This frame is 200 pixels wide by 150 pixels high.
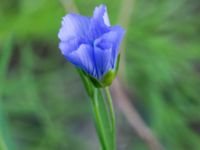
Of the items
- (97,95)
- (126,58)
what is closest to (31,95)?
(126,58)

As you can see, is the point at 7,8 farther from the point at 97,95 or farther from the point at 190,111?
the point at 97,95

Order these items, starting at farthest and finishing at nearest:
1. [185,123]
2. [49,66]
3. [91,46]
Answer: [49,66] < [185,123] < [91,46]

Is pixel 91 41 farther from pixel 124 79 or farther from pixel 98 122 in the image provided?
pixel 124 79

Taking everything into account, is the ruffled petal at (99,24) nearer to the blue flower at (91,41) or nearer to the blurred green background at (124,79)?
the blue flower at (91,41)

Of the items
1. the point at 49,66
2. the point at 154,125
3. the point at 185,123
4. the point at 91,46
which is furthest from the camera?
the point at 49,66

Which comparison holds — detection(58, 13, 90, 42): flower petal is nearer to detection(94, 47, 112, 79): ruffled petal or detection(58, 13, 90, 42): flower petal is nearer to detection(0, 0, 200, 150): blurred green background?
detection(94, 47, 112, 79): ruffled petal

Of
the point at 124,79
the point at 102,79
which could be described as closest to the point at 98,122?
the point at 102,79
